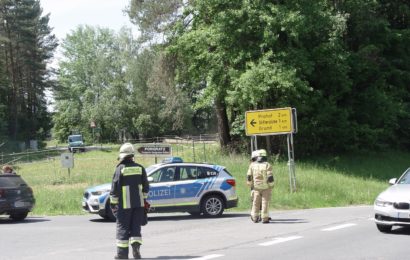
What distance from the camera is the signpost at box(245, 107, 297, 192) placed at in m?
23.5

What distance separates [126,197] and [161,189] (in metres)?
7.49

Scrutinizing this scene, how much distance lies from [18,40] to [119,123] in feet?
59.1

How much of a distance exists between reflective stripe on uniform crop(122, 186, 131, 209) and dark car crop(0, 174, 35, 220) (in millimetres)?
9476

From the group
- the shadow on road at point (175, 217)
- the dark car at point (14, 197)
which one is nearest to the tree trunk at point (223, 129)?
the shadow on road at point (175, 217)

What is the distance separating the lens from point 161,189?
675 inches

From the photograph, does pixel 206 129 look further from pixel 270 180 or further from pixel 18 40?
pixel 270 180

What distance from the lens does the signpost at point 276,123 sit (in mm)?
23489

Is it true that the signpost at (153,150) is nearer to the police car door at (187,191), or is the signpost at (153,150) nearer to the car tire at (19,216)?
the car tire at (19,216)

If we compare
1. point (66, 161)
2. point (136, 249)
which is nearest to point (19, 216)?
point (136, 249)

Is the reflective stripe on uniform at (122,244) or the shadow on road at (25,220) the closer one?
the reflective stripe on uniform at (122,244)

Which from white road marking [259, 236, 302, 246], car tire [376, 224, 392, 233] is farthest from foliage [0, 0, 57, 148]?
car tire [376, 224, 392, 233]

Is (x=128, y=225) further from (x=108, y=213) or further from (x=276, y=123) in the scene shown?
(x=276, y=123)

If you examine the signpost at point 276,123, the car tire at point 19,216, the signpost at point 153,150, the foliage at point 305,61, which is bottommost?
the car tire at point 19,216

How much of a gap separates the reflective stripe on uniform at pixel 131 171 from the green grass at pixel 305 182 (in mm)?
11227
